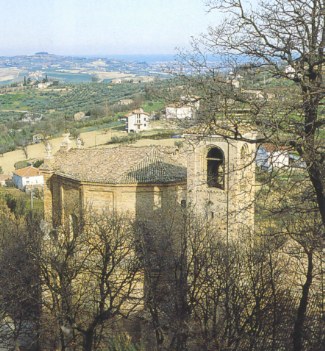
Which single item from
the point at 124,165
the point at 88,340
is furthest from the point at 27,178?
the point at 88,340

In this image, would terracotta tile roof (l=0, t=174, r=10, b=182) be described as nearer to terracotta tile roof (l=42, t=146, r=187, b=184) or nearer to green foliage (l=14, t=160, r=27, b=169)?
green foliage (l=14, t=160, r=27, b=169)

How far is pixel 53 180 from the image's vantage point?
2706cm

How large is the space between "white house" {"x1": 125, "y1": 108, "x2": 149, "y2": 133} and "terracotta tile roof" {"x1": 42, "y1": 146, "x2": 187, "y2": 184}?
128 feet

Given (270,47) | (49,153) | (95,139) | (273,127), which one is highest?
(270,47)

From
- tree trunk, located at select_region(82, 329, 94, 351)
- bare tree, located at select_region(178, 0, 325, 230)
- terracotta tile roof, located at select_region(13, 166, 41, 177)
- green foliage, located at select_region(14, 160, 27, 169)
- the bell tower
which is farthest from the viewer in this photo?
green foliage, located at select_region(14, 160, 27, 169)

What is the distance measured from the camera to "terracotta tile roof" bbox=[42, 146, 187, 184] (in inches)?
912

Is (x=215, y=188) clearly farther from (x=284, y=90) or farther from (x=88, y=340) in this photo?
(x=284, y=90)

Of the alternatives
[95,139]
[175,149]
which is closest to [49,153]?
[175,149]

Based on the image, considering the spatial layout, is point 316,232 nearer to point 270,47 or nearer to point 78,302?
point 270,47

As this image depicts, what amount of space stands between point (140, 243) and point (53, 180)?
29.2 feet

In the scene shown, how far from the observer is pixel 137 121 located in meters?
66.9

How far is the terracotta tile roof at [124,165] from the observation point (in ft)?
76.0

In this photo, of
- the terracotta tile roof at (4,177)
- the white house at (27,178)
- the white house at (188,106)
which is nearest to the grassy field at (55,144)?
the terracotta tile roof at (4,177)

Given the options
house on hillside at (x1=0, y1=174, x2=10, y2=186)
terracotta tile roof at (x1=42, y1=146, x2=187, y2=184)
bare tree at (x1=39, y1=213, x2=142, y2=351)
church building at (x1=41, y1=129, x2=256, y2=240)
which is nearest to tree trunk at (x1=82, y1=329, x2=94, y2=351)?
bare tree at (x1=39, y1=213, x2=142, y2=351)
